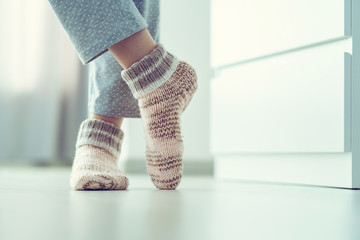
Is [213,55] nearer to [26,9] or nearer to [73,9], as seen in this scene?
[73,9]

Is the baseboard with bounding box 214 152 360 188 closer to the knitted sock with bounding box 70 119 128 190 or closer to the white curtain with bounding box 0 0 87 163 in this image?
the knitted sock with bounding box 70 119 128 190

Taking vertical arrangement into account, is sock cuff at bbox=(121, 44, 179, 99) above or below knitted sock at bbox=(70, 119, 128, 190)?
above

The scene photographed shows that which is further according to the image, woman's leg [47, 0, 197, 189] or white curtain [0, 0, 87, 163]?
white curtain [0, 0, 87, 163]

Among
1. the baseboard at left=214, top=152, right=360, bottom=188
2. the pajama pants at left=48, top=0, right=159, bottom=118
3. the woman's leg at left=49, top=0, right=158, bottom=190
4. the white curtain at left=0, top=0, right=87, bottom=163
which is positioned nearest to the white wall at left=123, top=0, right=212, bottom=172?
the baseboard at left=214, top=152, right=360, bottom=188

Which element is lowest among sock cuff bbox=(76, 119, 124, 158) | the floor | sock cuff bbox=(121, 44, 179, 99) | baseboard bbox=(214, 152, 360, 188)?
the floor

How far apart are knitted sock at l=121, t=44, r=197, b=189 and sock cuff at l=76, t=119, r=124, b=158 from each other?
11 centimetres

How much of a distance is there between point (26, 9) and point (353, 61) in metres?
1.80

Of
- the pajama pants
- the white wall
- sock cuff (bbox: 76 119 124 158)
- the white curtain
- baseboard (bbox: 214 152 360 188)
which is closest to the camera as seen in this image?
the pajama pants

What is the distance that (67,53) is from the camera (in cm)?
249

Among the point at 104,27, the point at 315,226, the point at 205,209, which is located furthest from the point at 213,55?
the point at 315,226

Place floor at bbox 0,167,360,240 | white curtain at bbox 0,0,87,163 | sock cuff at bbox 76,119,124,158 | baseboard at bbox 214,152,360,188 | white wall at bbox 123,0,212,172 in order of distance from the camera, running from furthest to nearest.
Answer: white curtain at bbox 0,0,87,163 → white wall at bbox 123,0,212,172 → baseboard at bbox 214,152,360,188 → sock cuff at bbox 76,119,124,158 → floor at bbox 0,167,360,240

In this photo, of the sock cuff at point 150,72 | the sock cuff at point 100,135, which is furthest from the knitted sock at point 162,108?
the sock cuff at point 100,135

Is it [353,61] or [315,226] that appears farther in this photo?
[353,61]

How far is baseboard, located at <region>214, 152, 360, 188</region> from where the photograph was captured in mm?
1043
